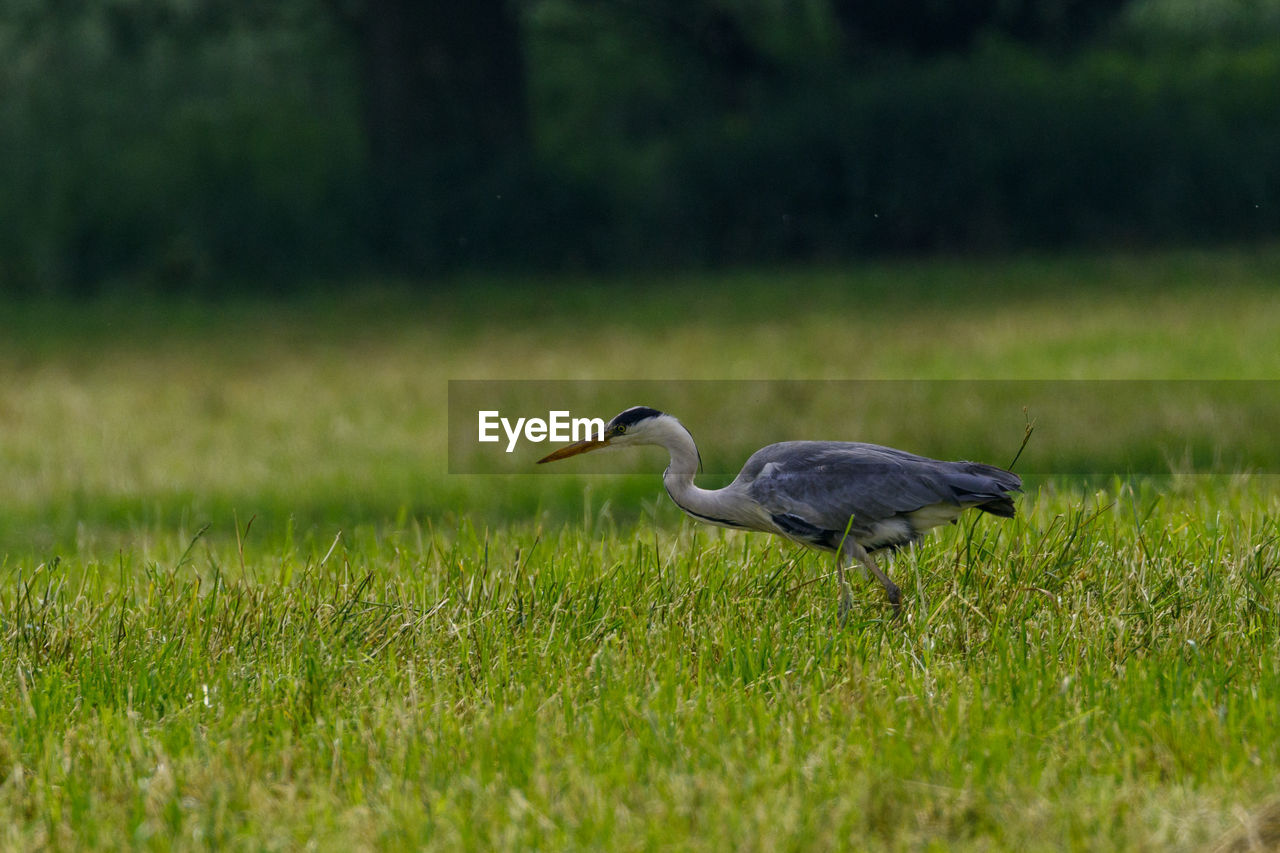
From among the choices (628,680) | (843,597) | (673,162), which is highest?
(673,162)

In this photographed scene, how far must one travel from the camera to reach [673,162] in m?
18.0

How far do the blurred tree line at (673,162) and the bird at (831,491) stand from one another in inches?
508

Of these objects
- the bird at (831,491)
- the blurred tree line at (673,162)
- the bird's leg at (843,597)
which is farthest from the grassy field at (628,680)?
the blurred tree line at (673,162)

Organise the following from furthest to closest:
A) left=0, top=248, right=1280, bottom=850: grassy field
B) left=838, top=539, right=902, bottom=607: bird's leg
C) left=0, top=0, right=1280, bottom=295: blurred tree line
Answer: left=0, top=0, right=1280, bottom=295: blurred tree line → left=838, top=539, right=902, bottom=607: bird's leg → left=0, top=248, right=1280, bottom=850: grassy field

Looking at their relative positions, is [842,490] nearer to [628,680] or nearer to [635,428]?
[635,428]

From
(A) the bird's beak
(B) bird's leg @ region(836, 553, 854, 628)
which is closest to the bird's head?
(A) the bird's beak

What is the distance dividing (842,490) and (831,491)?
0.03 metres

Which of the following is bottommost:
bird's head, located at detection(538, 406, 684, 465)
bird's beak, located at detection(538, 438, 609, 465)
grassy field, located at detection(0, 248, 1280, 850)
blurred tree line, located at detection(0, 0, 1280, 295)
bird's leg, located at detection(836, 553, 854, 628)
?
grassy field, located at detection(0, 248, 1280, 850)

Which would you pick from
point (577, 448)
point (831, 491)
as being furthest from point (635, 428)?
point (831, 491)

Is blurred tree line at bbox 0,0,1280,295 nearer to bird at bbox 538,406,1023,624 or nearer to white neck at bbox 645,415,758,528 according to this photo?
bird at bbox 538,406,1023,624

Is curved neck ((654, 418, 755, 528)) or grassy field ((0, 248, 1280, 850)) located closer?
grassy field ((0, 248, 1280, 850))

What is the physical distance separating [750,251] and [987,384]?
765 cm

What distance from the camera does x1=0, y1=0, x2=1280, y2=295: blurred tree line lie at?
17.5 meters

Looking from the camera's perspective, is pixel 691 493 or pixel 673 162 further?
pixel 673 162
